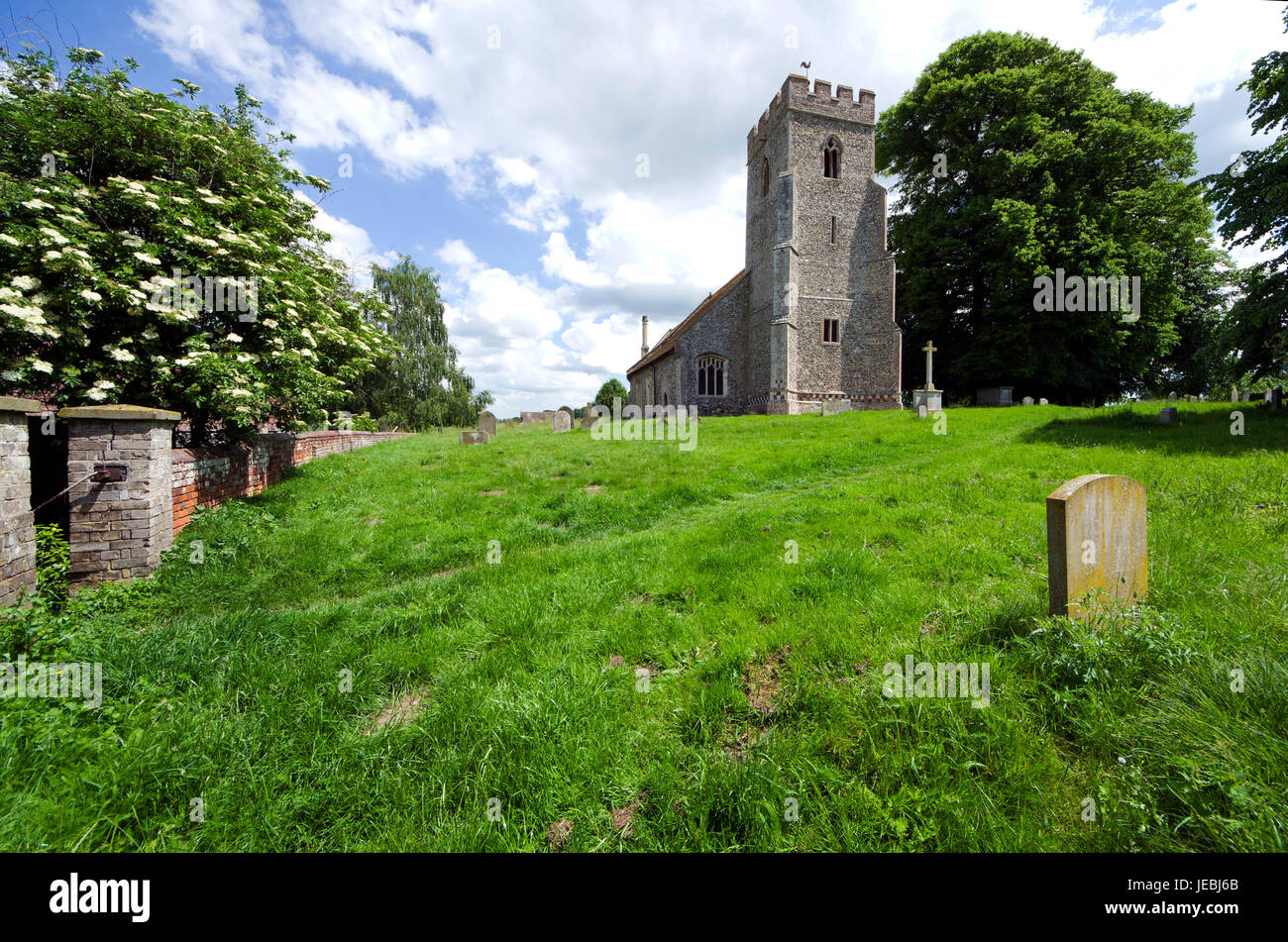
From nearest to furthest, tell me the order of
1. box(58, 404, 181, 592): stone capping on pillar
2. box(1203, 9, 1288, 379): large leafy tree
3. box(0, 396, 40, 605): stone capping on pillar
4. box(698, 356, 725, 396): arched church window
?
1. box(0, 396, 40, 605): stone capping on pillar
2. box(58, 404, 181, 592): stone capping on pillar
3. box(1203, 9, 1288, 379): large leafy tree
4. box(698, 356, 725, 396): arched church window

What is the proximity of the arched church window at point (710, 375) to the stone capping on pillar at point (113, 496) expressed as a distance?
79.0 ft

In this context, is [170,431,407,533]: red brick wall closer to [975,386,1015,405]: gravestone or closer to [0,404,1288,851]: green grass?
[0,404,1288,851]: green grass

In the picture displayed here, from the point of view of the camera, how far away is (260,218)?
894 centimetres

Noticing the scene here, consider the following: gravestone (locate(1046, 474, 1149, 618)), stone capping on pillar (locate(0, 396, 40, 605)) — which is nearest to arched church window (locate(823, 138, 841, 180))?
gravestone (locate(1046, 474, 1149, 618))

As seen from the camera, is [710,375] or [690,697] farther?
[710,375]

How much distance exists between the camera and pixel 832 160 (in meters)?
24.9

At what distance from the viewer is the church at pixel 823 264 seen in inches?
942

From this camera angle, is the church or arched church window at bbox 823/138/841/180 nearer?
the church

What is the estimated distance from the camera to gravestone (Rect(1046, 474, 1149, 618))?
3.00 meters

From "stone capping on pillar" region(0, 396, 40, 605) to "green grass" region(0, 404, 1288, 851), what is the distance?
1.76 ft

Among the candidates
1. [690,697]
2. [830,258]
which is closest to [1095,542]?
[690,697]

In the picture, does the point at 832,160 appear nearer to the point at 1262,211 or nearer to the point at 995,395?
the point at 995,395

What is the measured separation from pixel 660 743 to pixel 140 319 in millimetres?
8974

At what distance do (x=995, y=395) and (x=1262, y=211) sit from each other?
1585 centimetres
